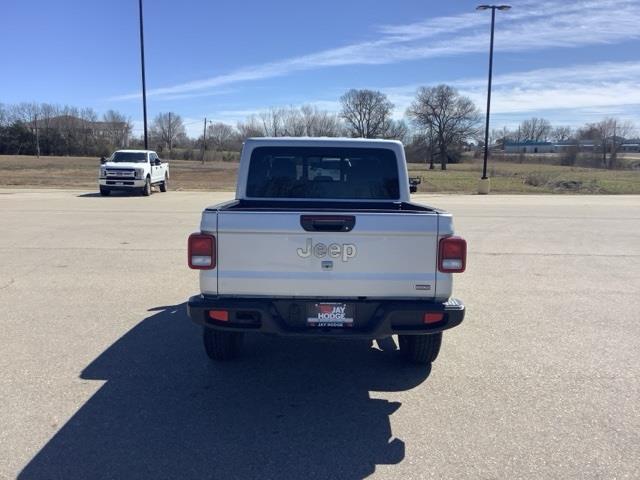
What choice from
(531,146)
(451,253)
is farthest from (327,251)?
(531,146)

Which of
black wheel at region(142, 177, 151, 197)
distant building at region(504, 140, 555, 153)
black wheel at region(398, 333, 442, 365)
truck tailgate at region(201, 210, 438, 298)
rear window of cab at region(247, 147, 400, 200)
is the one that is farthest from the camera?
distant building at region(504, 140, 555, 153)

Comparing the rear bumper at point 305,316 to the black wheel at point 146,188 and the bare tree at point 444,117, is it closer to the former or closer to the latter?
the black wheel at point 146,188

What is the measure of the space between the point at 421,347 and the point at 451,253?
106 centimetres

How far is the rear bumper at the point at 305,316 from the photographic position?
3908 millimetres

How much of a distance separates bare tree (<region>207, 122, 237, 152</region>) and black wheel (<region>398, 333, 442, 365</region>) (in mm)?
117475

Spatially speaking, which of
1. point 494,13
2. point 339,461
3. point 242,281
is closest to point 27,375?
point 242,281

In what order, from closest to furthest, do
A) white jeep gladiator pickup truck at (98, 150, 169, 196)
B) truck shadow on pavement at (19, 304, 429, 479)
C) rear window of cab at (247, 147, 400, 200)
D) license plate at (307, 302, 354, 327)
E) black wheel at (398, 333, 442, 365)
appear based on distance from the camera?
truck shadow on pavement at (19, 304, 429, 479)
license plate at (307, 302, 354, 327)
black wheel at (398, 333, 442, 365)
rear window of cab at (247, 147, 400, 200)
white jeep gladiator pickup truck at (98, 150, 169, 196)

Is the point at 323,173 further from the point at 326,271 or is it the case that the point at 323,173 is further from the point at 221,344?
the point at 221,344

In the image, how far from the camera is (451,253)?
3.92 meters

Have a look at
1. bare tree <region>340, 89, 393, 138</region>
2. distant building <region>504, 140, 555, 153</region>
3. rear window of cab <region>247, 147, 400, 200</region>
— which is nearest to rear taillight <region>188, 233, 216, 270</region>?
rear window of cab <region>247, 147, 400, 200</region>

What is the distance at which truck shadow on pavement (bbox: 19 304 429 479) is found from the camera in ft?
10.5

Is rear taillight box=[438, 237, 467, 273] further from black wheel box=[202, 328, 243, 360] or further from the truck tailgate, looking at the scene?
black wheel box=[202, 328, 243, 360]

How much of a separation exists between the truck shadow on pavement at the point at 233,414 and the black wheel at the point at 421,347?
3.9 inches

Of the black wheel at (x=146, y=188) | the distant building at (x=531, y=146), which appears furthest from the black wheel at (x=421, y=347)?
the distant building at (x=531, y=146)
